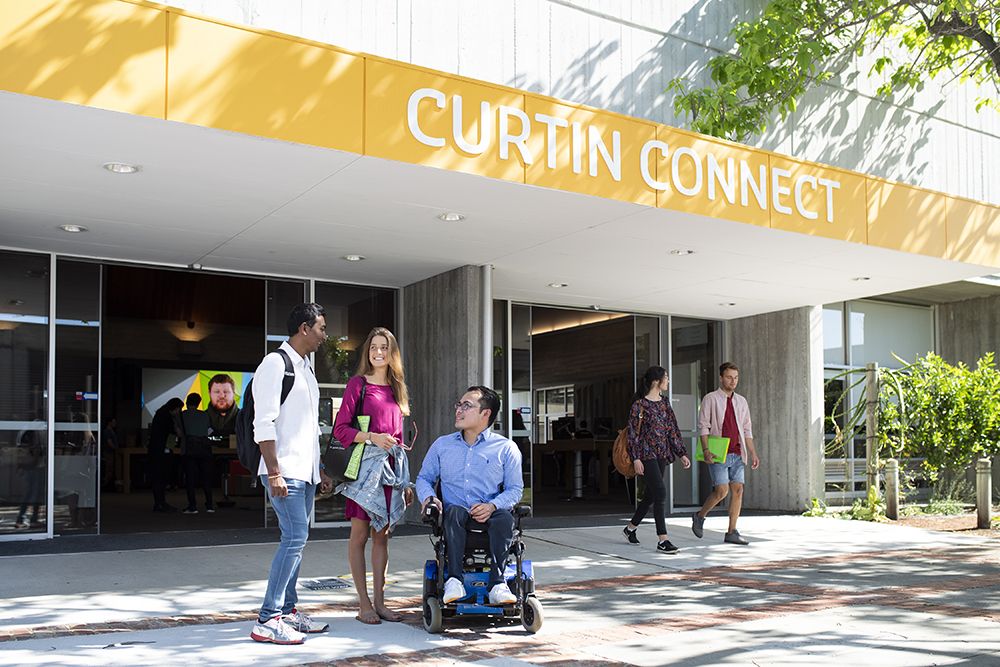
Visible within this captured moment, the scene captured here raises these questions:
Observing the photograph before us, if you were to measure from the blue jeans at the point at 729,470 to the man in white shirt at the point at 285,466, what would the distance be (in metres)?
5.13

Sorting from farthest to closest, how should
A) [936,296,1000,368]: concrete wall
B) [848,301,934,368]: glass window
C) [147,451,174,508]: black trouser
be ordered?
[936,296,1000,368]: concrete wall
[848,301,934,368]: glass window
[147,451,174,508]: black trouser

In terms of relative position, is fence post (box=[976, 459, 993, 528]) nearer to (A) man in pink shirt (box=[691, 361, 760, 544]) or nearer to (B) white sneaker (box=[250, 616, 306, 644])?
(A) man in pink shirt (box=[691, 361, 760, 544])

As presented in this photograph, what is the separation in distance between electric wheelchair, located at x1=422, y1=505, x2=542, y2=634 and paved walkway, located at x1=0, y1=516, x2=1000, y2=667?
0.12 meters

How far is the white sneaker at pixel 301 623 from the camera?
17.5ft

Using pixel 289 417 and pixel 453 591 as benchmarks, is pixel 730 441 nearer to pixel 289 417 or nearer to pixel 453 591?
pixel 453 591

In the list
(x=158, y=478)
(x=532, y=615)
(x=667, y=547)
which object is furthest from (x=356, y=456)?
(x=158, y=478)

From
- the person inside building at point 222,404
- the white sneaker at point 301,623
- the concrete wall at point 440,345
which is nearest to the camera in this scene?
the white sneaker at point 301,623

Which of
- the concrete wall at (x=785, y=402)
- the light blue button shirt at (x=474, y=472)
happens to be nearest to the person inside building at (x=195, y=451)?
the concrete wall at (x=785, y=402)

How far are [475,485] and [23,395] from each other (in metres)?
5.56

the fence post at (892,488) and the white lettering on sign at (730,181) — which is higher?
the white lettering on sign at (730,181)

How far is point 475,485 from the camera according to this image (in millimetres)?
5680

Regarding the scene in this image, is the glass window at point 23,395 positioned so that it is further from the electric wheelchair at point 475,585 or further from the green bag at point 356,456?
the electric wheelchair at point 475,585

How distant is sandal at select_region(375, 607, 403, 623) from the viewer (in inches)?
228

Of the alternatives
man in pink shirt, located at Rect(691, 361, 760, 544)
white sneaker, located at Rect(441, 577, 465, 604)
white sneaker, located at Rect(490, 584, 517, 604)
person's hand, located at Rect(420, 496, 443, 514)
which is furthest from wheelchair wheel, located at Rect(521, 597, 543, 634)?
man in pink shirt, located at Rect(691, 361, 760, 544)
